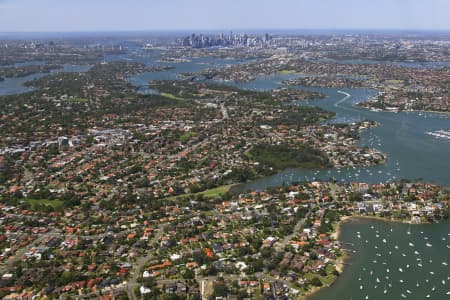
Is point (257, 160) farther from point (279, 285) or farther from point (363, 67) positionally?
point (363, 67)

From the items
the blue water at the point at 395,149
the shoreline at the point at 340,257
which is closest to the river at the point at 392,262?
the shoreline at the point at 340,257

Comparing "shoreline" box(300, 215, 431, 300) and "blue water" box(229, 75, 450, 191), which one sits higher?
"blue water" box(229, 75, 450, 191)

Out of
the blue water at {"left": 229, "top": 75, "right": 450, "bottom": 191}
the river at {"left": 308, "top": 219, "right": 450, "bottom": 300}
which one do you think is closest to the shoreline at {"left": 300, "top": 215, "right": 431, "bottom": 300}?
the river at {"left": 308, "top": 219, "right": 450, "bottom": 300}

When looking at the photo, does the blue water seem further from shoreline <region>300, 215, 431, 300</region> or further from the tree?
the tree

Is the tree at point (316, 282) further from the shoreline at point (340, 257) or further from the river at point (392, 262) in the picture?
the river at point (392, 262)

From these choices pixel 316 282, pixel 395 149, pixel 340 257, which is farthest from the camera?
pixel 395 149

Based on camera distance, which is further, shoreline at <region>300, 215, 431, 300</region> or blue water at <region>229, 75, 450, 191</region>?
blue water at <region>229, 75, 450, 191</region>

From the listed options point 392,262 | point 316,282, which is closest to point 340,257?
point 392,262

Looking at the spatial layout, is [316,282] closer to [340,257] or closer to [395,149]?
[340,257]
